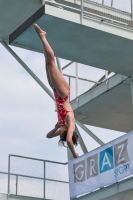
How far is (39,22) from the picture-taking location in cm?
1953

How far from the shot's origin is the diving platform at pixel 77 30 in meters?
19.7

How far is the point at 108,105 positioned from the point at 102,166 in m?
4.27

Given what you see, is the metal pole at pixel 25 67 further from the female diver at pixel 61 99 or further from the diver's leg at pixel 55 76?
the diver's leg at pixel 55 76

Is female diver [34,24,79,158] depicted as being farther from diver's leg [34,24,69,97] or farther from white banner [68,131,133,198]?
white banner [68,131,133,198]

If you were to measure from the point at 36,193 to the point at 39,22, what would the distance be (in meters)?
7.36

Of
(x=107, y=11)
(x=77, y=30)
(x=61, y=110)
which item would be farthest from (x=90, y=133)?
(x=61, y=110)

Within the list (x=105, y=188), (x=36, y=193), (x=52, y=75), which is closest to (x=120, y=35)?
(x=105, y=188)

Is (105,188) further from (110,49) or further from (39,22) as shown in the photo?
(39,22)

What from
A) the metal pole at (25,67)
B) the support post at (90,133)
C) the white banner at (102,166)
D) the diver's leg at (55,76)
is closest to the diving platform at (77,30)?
the metal pole at (25,67)

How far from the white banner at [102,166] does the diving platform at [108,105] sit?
9.45 feet

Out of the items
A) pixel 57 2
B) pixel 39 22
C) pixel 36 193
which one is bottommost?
pixel 36 193

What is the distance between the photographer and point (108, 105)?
26547 mm

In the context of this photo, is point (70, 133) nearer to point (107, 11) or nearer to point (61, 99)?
point (61, 99)

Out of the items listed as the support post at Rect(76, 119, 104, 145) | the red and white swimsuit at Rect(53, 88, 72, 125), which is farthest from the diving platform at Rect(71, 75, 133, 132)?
the red and white swimsuit at Rect(53, 88, 72, 125)
